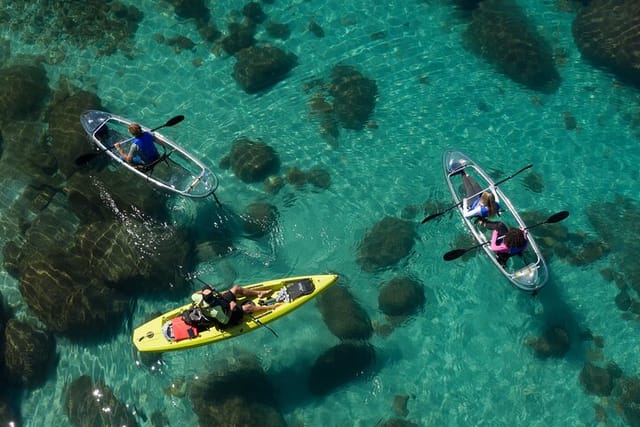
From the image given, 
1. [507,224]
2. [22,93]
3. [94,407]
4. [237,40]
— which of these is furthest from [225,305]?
[22,93]

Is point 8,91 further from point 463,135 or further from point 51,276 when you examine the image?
point 463,135

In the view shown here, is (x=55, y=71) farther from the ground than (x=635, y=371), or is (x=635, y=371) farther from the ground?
(x=55, y=71)

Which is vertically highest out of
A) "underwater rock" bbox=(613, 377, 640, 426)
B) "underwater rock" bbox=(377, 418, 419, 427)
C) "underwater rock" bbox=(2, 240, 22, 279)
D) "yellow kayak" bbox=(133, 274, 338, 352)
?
"underwater rock" bbox=(2, 240, 22, 279)

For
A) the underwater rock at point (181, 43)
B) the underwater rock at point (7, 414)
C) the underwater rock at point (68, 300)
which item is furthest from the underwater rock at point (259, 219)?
the underwater rock at point (7, 414)

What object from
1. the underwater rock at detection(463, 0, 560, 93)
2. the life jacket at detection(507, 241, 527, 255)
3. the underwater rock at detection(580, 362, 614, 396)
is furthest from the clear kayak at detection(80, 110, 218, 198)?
the underwater rock at detection(580, 362, 614, 396)

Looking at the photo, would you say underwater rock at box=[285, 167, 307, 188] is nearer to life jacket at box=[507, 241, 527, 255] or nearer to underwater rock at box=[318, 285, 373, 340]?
underwater rock at box=[318, 285, 373, 340]

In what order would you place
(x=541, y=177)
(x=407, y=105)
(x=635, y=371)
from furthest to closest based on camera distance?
1. (x=407, y=105)
2. (x=541, y=177)
3. (x=635, y=371)

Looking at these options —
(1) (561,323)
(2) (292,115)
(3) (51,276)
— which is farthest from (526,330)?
(3) (51,276)
